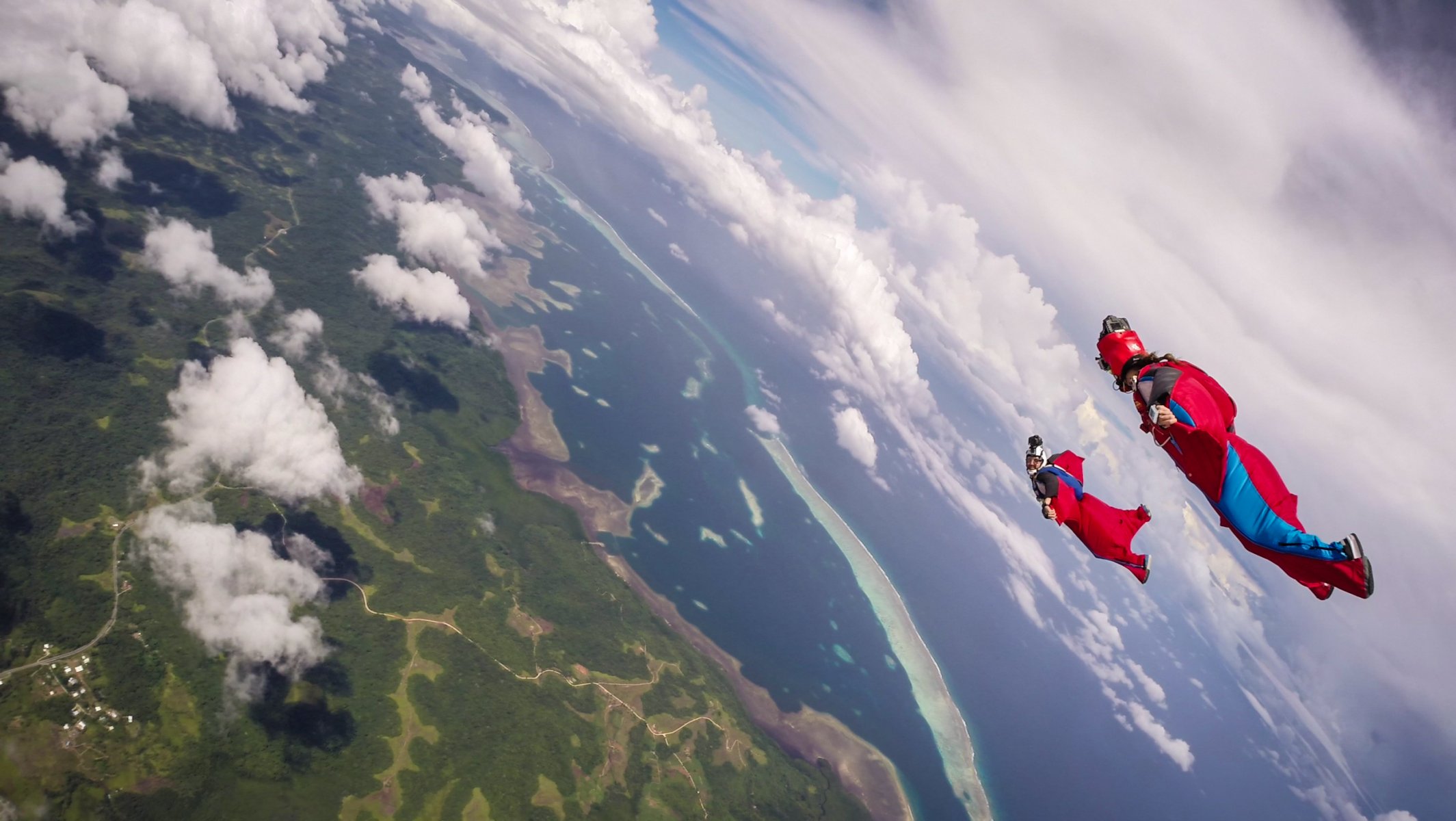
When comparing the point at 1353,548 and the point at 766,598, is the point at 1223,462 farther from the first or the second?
the point at 766,598

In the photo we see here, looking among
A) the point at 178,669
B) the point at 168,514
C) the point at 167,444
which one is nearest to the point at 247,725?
the point at 178,669

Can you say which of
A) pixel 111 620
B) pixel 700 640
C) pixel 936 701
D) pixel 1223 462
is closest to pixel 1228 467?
pixel 1223 462

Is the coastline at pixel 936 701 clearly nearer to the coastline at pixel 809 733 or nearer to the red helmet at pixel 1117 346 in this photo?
the coastline at pixel 809 733

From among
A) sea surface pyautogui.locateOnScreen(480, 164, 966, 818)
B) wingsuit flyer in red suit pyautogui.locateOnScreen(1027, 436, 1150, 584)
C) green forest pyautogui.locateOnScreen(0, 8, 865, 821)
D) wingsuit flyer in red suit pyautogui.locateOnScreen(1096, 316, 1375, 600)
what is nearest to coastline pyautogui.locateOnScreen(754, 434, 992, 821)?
sea surface pyautogui.locateOnScreen(480, 164, 966, 818)

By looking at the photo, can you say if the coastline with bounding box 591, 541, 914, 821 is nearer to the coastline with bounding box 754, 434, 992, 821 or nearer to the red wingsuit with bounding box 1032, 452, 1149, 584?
the coastline with bounding box 754, 434, 992, 821

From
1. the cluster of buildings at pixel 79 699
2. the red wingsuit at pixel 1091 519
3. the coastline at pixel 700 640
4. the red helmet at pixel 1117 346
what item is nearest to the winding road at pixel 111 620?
the cluster of buildings at pixel 79 699

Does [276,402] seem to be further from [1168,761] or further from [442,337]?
[1168,761]
